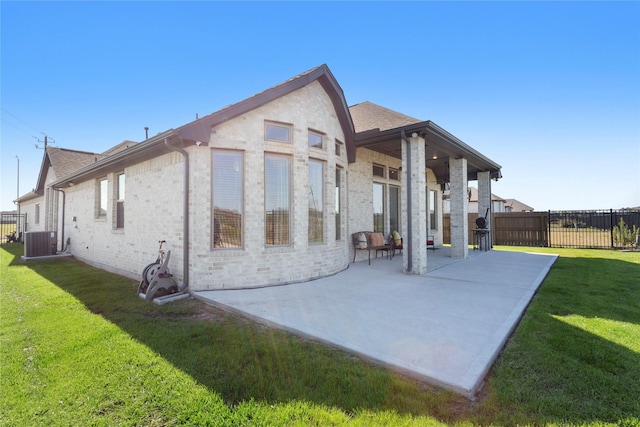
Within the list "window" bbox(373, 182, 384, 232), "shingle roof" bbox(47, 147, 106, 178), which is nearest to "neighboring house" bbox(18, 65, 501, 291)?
"window" bbox(373, 182, 384, 232)

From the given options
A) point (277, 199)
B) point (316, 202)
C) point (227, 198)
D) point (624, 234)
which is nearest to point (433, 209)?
point (624, 234)

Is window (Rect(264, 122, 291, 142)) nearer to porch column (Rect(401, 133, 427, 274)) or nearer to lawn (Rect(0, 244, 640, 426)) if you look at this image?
porch column (Rect(401, 133, 427, 274))

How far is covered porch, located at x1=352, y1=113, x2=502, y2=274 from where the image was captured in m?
7.83

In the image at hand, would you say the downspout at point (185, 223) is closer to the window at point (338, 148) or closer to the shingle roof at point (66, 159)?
the window at point (338, 148)

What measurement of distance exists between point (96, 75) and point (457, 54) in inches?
539

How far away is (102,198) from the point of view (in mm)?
9914

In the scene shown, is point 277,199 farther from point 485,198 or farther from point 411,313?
point 485,198

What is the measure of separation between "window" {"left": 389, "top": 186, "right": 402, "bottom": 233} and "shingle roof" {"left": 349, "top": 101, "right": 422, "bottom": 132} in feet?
8.63

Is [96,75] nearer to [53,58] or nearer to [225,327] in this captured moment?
[53,58]

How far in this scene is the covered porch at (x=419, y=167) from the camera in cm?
783

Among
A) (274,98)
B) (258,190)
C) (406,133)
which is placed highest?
(274,98)

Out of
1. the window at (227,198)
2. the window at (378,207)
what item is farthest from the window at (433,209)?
the window at (227,198)

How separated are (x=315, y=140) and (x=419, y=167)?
288 centimetres

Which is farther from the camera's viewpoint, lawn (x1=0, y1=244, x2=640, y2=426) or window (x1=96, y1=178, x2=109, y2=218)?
window (x1=96, y1=178, x2=109, y2=218)
